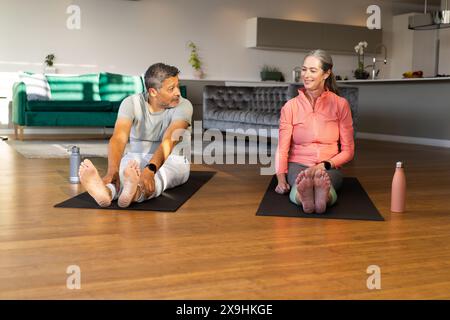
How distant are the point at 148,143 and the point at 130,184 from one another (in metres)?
0.62

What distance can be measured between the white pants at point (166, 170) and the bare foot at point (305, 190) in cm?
78

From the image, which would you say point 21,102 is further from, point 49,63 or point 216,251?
point 216,251

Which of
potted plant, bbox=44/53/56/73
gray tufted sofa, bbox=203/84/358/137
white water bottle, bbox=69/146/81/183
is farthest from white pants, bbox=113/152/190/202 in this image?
potted plant, bbox=44/53/56/73

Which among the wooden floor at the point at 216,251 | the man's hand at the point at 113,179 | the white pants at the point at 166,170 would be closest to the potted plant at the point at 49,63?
the wooden floor at the point at 216,251

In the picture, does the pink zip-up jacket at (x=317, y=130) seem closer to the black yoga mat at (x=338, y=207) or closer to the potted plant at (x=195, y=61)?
the black yoga mat at (x=338, y=207)

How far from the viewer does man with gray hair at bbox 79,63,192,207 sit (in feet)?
9.07

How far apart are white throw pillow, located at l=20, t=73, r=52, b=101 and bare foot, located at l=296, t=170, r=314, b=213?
5.51 m

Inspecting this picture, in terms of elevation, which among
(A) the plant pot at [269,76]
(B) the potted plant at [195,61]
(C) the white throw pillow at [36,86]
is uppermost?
(B) the potted plant at [195,61]

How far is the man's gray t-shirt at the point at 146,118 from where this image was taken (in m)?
3.15

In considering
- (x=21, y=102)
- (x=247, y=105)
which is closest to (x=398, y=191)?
(x=247, y=105)

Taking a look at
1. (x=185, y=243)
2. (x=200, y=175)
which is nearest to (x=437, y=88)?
(x=200, y=175)

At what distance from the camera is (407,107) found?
25.6ft

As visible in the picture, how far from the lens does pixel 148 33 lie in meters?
9.28

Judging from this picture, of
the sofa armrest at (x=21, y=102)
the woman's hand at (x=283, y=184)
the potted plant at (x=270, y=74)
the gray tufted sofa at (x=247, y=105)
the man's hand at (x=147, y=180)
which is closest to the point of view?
the man's hand at (x=147, y=180)
